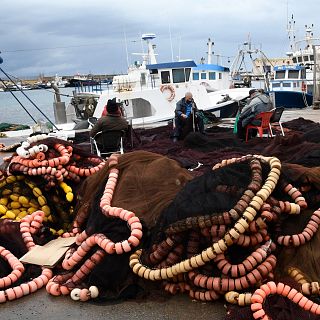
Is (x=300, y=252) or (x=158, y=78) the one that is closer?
(x=300, y=252)

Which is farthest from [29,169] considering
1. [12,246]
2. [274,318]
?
[274,318]

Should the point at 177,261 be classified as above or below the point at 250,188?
below

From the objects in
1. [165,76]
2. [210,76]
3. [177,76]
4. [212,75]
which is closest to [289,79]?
[212,75]

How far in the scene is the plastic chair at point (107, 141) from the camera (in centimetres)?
854

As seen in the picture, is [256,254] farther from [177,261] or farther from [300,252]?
[177,261]

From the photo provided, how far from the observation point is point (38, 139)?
203 inches

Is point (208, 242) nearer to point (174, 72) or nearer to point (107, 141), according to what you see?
point (107, 141)

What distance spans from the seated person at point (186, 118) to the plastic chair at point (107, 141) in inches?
106

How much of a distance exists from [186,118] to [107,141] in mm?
2980

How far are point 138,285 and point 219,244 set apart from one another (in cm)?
76

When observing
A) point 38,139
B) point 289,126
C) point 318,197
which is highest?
point 38,139

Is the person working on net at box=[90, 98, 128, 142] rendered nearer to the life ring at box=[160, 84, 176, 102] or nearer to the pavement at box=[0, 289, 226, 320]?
the pavement at box=[0, 289, 226, 320]

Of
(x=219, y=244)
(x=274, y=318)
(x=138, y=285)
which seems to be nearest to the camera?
(x=274, y=318)

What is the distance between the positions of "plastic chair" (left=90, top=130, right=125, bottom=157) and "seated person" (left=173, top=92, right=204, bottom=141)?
8.87ft
